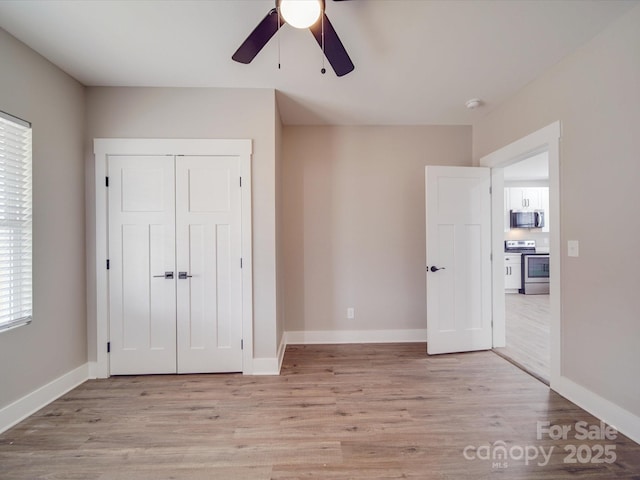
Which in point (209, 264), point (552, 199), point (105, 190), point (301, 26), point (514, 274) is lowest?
point (514, 274)

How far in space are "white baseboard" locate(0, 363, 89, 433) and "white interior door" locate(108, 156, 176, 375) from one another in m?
0.25

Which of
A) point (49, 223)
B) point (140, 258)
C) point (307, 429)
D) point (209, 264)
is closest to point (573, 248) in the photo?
point (307, 429)

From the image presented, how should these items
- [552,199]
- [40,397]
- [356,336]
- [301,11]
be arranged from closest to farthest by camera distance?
[301,11], [40,397], [552,199], [356,336]

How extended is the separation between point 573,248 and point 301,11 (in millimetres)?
2437

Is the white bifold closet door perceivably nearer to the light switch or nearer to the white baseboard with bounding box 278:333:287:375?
the white baseboard with bounding box 278:333:287:375

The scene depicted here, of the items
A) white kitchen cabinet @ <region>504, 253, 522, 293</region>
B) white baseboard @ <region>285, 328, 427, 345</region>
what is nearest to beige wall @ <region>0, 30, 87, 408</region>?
white baseboard @ <region>285, 328, 427, 345</region>

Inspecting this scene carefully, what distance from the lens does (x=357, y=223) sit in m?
3.38

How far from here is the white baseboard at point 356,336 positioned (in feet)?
10.9

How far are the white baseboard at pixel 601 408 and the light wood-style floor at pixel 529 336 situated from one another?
8.9 inches

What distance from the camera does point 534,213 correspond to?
624 centimetres

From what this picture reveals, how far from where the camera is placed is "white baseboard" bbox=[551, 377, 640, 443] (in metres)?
1.73

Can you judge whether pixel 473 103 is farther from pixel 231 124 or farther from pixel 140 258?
pixel 140 258

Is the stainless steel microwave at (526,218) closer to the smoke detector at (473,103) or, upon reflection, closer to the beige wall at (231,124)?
the smoke detector at (473,103)

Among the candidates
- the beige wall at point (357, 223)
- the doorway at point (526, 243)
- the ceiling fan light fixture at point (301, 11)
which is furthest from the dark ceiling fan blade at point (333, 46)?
the doorway at point (526, 243)
